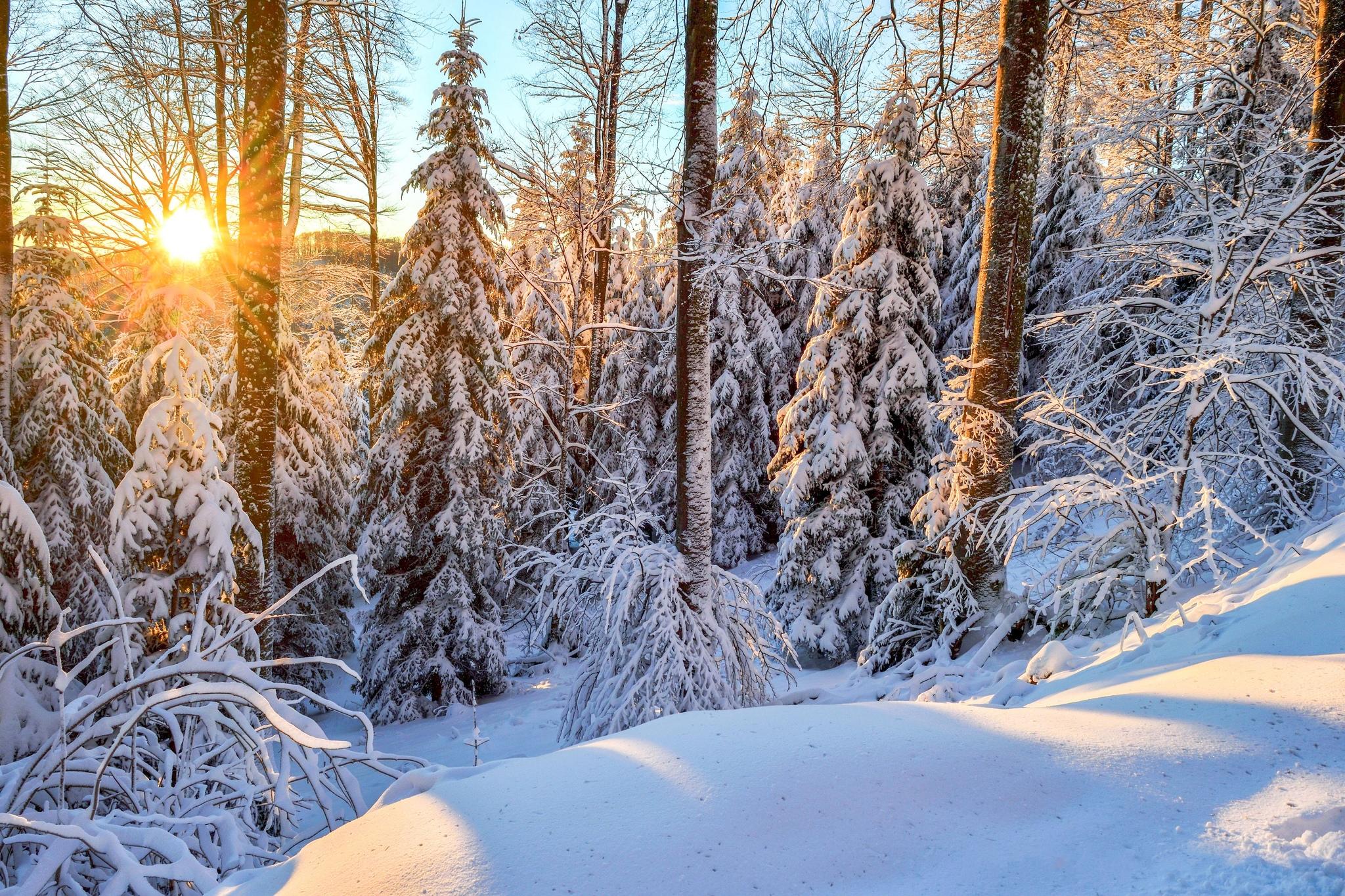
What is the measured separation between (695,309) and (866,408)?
19.5 feet

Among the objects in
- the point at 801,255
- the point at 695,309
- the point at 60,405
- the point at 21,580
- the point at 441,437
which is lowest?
the point at 21,580

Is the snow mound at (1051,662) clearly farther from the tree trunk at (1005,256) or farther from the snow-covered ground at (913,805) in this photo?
the snow-covered ground at (913,805)

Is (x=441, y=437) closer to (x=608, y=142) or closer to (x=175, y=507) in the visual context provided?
(x=175, y=507)

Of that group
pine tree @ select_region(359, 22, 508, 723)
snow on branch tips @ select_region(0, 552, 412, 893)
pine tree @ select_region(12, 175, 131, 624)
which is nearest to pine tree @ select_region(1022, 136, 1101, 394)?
pine tree @ select_region(359, 22, 508, 723)

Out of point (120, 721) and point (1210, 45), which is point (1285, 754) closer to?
point (120, 721)

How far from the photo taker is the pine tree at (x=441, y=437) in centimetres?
1094

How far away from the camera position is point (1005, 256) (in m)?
5.94

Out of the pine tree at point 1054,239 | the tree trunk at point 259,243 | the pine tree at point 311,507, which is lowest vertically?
the pine tree at point 311,507

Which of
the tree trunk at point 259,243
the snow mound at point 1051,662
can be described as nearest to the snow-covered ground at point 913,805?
the snow mound at point 1051,662

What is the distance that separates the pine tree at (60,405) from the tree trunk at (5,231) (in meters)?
1.86

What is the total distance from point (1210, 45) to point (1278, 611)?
8346mm

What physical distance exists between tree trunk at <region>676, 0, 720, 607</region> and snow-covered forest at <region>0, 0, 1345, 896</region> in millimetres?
45

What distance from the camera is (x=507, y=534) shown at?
40.8 feet

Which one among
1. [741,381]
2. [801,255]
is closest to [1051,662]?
[741,381]
